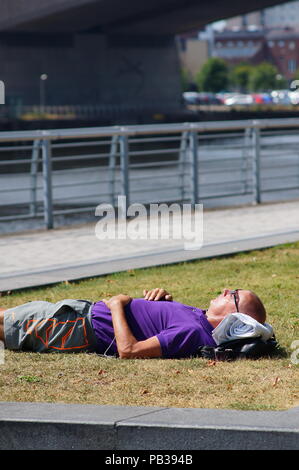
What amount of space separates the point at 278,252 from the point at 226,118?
5825cm

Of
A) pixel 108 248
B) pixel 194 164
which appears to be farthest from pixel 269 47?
pixel 108 248

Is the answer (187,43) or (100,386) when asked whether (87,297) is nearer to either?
(100,386)

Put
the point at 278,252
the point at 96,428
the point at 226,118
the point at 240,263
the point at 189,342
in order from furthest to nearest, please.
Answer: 1. the point at 226,118
2. the point at 278,252
3. the point at 240,263
4. the point at 189,342
5. the point at 96,428

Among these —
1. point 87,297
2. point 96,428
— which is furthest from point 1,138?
point 96,428

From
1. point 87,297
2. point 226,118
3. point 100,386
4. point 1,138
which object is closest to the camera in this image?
point 100,386

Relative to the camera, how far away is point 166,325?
5.14 m

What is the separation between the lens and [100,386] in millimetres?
4688

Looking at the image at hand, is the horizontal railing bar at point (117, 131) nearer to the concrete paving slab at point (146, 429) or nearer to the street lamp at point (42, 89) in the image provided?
the concrete paving slab at point (146, 429)

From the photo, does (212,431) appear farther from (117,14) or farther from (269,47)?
(269,47)

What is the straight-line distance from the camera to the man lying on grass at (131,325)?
5094 millimetres

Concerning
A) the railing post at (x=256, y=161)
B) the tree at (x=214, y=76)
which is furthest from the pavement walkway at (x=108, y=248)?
the tree at (x=214, y=76)

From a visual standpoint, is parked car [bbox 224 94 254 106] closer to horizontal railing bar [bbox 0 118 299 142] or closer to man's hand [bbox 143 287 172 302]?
horizontal railing bar [bbox 0 118 299 142]

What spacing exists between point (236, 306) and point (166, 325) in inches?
15.1

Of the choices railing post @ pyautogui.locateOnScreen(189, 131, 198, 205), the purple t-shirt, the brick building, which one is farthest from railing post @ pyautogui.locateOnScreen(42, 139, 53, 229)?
the brick building
